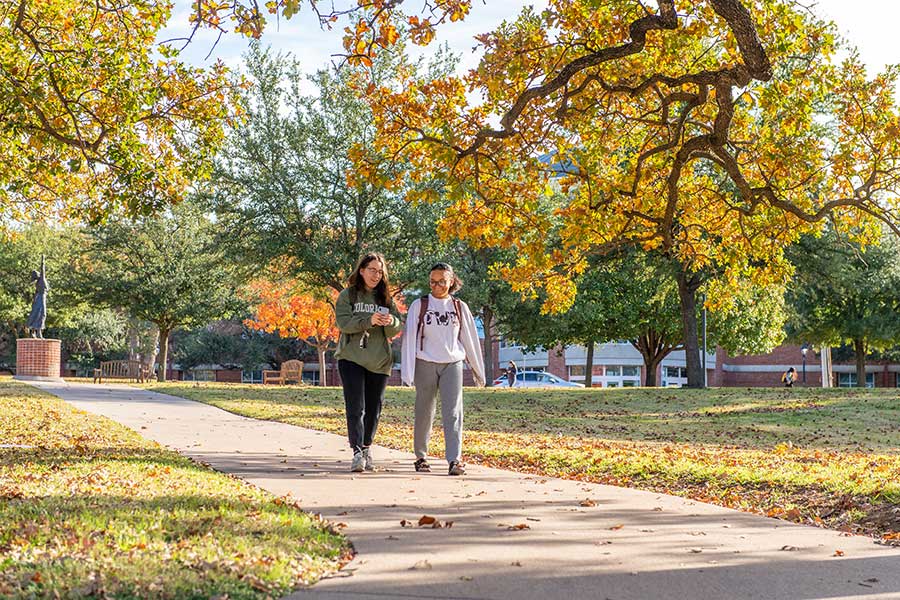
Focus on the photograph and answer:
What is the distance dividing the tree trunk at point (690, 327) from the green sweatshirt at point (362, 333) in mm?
20350

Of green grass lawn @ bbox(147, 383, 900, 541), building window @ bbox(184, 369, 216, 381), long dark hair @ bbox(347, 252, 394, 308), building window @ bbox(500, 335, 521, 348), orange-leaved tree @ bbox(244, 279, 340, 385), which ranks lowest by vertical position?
green grass lawn @ bbox(147, 383, 900, 541)

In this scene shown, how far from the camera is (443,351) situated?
8.41m

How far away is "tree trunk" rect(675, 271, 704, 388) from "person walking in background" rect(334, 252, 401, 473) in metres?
20.3

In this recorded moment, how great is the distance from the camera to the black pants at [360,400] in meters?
8.42

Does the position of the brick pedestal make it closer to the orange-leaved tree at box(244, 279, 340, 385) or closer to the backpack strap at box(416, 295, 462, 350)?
the orange-leaved tree at box(244, 279, 340, 385)

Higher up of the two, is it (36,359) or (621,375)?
(36,359)

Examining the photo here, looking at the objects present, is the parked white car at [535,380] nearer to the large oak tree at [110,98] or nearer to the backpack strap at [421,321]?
the large oak tree at [110,98]

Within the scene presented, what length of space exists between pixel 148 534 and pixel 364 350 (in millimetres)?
3734

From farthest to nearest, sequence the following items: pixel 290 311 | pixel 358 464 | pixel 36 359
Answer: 1. pixel 290 311
2. pixel 36 359
3. pixel 358 464

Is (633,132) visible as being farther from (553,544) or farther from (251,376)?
(251,376)

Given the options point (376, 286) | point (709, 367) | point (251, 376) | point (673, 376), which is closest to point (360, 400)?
point (376, 286)

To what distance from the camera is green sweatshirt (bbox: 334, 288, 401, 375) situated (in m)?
8.33

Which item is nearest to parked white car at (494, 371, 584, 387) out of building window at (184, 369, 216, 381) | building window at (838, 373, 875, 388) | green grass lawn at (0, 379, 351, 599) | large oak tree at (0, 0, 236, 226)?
building window at (184, 369, 216, 381)

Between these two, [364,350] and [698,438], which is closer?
[364,350]
